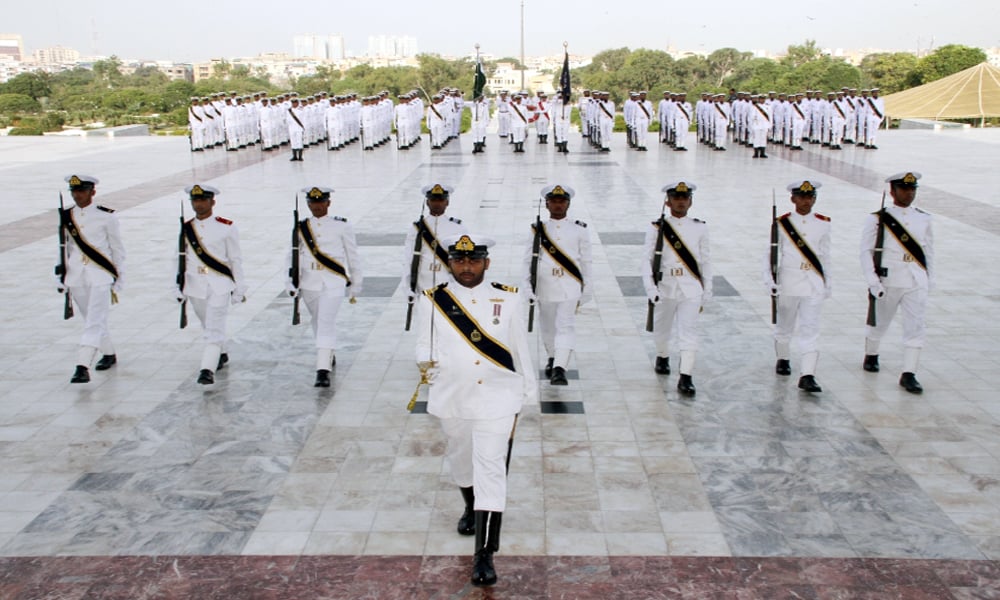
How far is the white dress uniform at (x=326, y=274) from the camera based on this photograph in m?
7.27

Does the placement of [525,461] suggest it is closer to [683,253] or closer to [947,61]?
[683,253]

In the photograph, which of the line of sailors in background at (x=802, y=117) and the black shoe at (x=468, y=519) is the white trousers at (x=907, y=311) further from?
the line of sailors in background at (x=802, y=117)

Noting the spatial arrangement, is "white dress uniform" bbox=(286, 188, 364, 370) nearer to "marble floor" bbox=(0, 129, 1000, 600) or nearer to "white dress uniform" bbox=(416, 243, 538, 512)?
"marble floor" bbox=(0, 129, 1000, 600)

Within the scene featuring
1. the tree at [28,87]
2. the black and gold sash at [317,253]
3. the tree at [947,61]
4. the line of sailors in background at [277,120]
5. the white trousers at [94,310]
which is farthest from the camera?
the tree at [28,87]

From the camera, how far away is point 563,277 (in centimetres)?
712

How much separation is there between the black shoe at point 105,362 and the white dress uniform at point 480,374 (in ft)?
14.0

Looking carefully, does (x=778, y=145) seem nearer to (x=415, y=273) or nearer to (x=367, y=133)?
(x=367, y=133)

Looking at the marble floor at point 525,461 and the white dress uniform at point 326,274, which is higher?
the white dress uniform at point 326,274

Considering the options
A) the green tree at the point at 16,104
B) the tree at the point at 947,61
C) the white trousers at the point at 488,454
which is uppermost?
the tree at the point at 947,61

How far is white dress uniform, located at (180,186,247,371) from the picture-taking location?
729 centimetres

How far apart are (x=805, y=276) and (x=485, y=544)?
3.88m

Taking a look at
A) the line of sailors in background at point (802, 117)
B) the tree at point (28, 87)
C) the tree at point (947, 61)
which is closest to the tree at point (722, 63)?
the tree at point (947, 61)

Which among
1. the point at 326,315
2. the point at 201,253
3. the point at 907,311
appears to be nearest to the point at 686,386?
the point at 907,311

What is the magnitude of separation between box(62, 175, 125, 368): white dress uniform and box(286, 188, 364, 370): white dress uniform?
159 cm
